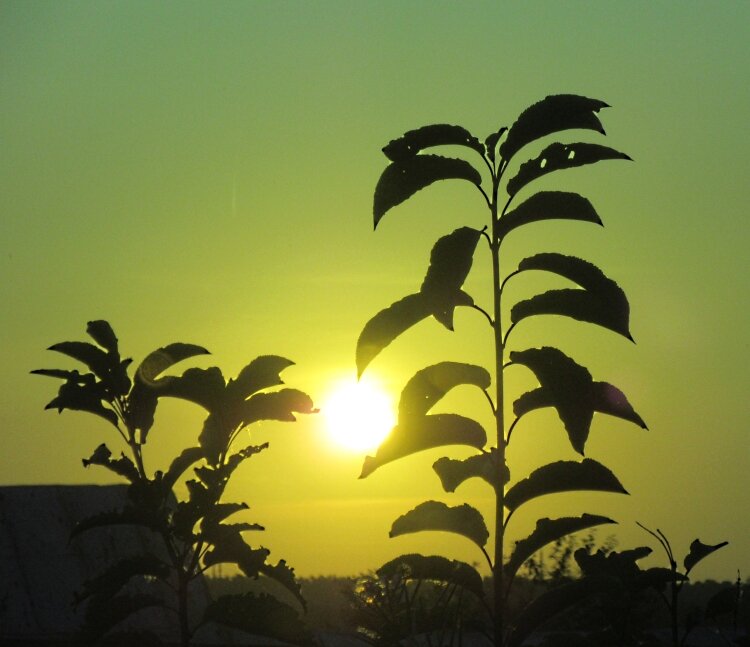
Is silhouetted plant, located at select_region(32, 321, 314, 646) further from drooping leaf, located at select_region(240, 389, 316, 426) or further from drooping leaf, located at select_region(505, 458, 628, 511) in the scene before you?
drooping leaf, located at select_region(505, 458, 628, 511)

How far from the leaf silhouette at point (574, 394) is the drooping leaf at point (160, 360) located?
309cm

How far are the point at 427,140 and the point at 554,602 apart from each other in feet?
6.91

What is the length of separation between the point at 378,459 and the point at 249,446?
2.47 meters

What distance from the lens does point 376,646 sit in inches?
184

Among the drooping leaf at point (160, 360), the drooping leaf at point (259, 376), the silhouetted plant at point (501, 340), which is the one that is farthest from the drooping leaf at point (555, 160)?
the drooping leaf at point (160, 360)

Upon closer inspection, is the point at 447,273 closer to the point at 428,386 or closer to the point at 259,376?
the point at 428,386

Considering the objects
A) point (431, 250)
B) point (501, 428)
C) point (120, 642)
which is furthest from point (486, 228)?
point (120, 642)

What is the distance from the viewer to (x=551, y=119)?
16.4ft

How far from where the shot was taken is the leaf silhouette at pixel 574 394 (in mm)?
4617

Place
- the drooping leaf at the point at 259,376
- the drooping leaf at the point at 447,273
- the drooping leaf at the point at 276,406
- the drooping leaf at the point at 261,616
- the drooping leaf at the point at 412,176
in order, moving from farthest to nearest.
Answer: the drooping leaf at the point at 276,406, the drooping leaf at the point at 259,376, the drooping leaf at the point at 261,616, the drooping leaf at the point at 412,176, the drooping leaf at the point at 447,273

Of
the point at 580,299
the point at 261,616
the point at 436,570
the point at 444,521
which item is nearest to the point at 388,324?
the point at 580,299

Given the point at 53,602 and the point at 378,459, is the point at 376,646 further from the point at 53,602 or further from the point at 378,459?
the point at 53,602

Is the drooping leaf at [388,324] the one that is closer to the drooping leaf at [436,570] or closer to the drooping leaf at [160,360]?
the drooping leaf at [436,570]

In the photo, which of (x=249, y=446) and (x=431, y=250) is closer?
(x=431, y=250)
